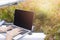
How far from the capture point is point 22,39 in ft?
7.63

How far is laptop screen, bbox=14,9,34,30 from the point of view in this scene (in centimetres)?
238

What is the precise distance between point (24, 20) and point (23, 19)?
25 mm

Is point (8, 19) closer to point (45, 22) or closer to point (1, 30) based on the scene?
point (1, 30)

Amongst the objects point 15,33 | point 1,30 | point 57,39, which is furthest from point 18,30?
point 57,39

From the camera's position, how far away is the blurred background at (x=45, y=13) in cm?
257

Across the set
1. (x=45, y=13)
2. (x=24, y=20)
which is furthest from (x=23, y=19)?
(x=45, y=13)

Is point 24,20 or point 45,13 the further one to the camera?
point 45,13

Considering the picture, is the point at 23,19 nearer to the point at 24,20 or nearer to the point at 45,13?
the point at 24,20

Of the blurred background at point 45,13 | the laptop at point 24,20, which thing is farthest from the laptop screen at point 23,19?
the blurred background at point 45,13

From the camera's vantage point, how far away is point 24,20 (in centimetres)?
246

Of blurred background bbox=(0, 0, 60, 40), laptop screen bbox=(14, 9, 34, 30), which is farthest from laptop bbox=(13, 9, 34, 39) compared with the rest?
blurred background bbox=(0, 0, 60, 40)

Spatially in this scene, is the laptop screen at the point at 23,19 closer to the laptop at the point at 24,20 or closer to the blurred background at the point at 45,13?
the laptop at the point at 24,20

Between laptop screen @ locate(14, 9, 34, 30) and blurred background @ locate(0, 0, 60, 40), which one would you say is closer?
laptop screen @ locate(14, 9, 34, 30)

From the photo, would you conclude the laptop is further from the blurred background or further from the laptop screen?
the blurred background
